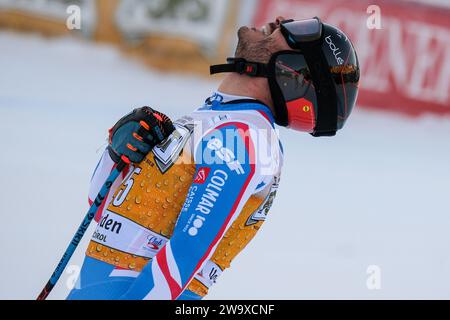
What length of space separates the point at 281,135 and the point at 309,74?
13.0 feet

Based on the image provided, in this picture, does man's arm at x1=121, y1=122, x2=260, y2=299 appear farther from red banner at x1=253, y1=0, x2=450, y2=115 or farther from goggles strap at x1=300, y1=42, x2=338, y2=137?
red banner at x1=253, y1=0, x2=450, y2=115

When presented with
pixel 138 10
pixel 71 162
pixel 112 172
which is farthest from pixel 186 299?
pixel 138 10

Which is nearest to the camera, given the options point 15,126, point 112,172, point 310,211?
point 112,172

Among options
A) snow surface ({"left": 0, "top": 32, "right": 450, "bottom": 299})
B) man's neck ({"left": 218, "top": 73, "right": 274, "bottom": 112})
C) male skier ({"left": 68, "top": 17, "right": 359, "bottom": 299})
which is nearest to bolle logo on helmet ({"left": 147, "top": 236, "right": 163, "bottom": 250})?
male skier ({"left": 68, "top": 17, "right": 359, "bottom": 299})

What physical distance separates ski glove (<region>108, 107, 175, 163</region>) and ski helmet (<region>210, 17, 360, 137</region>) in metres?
0.26

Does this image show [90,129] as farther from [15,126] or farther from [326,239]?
[326,239]

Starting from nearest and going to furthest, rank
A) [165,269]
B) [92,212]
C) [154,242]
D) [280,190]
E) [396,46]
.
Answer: [165,269], [154,242], [92,212], [280,190], [396,46]

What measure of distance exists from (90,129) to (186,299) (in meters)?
3.60

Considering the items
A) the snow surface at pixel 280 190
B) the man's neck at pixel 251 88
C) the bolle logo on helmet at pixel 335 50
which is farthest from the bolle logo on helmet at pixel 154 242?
the snow surface at pixel 280 190

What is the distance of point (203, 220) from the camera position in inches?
79.3

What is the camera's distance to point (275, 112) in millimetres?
2309

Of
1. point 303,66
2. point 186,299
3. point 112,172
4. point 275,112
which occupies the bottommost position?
point 186,299

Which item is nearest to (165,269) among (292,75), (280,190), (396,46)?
(292,75)

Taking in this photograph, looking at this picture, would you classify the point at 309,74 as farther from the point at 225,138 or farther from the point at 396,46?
the point at 396,46
